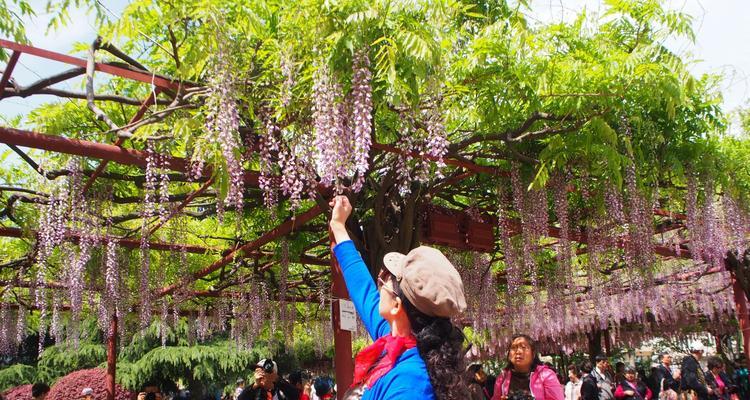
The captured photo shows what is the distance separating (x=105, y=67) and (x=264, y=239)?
335 cm

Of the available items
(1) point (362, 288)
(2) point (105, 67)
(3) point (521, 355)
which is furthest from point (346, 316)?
(1) point (362, 288)

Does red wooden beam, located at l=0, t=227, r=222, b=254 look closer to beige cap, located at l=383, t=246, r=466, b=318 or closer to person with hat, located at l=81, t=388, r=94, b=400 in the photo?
person with hat, located at l=81, t=388, r=94, b=400

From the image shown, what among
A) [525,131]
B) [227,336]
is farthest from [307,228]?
[227,336]

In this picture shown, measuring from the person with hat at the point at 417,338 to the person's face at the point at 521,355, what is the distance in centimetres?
206

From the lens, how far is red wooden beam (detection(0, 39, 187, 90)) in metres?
3.30

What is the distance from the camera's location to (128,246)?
7324 mm

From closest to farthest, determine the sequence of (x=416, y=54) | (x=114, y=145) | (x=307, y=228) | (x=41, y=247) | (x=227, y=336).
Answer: (x=416, y=54)
(x=114, y=145)
(x=41, y=247)
(x=307, y=228)
(x=227, y=336)

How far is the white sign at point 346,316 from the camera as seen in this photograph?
4699 millimetres

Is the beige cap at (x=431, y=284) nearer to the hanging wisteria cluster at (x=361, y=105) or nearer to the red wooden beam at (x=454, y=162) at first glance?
the hanging wisteria cluster at (x=361, y=105)

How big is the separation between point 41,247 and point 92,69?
3.33 metres

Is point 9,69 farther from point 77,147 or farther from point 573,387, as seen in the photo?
point 573,387

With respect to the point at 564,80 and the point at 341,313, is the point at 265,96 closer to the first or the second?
the point at 341,313

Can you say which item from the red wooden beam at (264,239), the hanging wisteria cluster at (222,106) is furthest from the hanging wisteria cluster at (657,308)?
the hanging wisteria cluster at (222,106)

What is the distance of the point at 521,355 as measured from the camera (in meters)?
3.53
